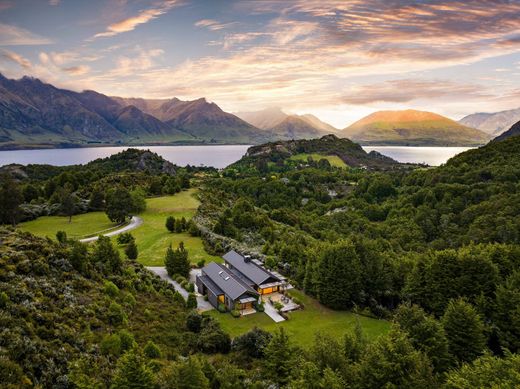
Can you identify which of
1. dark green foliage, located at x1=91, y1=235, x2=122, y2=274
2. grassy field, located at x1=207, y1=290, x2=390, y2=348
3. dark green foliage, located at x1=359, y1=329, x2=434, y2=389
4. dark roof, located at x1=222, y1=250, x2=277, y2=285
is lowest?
grassy field, located at x1=207, y1=290, x2=390, y2=348

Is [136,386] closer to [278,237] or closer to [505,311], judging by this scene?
[505,311]

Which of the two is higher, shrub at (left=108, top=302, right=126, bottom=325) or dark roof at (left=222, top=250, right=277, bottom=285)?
shrub at (left=108, top=302, right=126, bottom=325)

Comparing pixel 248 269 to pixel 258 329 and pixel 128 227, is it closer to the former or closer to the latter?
pixel 258 329

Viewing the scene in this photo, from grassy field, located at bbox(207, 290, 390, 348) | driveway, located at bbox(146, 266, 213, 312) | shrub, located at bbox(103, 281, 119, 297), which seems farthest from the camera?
driveway, located at bbox(146, 266, 213, 312)

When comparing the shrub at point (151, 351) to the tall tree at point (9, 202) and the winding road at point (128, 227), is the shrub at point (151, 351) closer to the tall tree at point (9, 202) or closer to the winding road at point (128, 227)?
the winding road at point (128, 227)

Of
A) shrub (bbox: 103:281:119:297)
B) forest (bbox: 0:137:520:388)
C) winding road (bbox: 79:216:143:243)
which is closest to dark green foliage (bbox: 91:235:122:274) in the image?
forest (bbox: 0:137:520:388)

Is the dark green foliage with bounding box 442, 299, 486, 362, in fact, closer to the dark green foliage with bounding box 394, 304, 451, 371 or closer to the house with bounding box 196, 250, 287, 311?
the dark green foliage with bounding box 394, 304, 451, 371

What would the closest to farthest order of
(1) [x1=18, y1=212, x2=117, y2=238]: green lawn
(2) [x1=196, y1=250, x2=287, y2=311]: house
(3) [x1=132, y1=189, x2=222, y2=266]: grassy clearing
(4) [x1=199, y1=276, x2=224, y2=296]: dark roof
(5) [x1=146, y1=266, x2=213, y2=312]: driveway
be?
(2) [x1=196, y1=250, x2=287, y2=311]: house < (5) [x1=146, y1=266, x2=213, y2=312]: driveway < (4) [x1=199, y1=276, x2=224, y2=296]: dark roof < (3) [x1=132, y1=189, x2=222, y2=266]: grassy clearing < (1) [x1=18, y1=212, x2=117, y2=238]: green lawn
